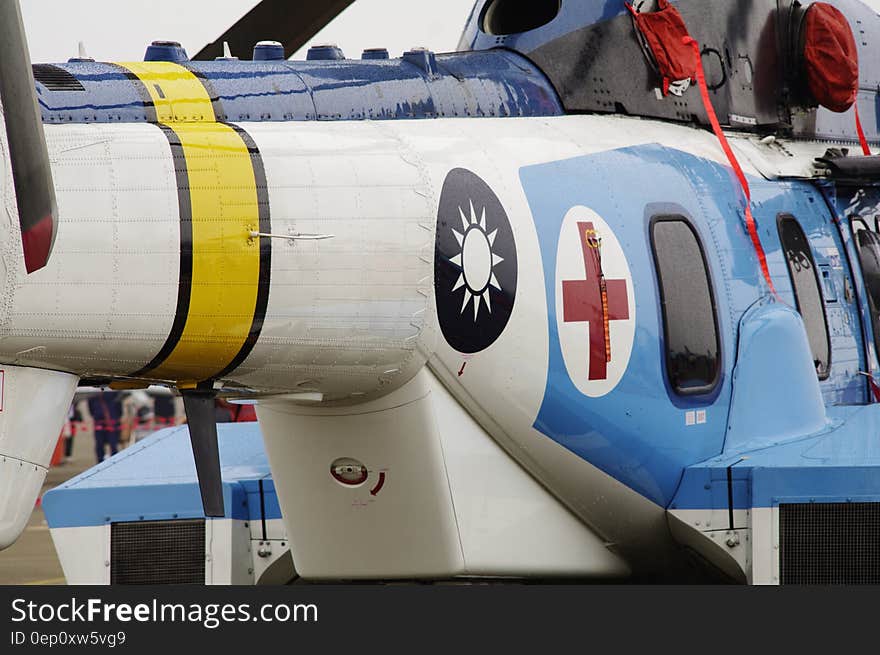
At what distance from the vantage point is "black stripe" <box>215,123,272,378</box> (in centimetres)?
543

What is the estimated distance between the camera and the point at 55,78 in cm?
553

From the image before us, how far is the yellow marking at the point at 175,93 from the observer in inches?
223

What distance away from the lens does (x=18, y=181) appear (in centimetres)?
456

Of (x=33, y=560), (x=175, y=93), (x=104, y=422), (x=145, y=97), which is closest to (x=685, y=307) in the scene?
(x=175, y=93)

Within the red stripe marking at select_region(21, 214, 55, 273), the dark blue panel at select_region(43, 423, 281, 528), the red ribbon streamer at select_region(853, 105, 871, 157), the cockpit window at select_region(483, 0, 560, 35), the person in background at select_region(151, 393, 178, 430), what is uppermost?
the cockpit window at select_region(483, 0, 560, 35)

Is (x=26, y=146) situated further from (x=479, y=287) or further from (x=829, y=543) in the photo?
(x=829, y=543)

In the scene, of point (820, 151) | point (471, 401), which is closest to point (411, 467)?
point (471, 401)

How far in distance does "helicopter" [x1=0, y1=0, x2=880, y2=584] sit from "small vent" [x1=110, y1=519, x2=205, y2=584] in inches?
36.0

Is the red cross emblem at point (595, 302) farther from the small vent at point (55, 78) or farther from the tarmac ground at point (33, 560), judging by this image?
the tarmac ground at point (33, 560)

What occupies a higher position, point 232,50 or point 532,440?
point 232,50

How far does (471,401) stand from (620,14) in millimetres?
2382

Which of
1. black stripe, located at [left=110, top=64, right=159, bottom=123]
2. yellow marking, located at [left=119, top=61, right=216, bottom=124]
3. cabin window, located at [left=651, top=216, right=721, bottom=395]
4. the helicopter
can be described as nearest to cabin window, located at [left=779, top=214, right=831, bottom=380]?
the helicopter

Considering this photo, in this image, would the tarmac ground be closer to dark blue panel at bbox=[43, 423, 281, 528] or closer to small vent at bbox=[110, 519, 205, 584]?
dark blue panel at bbox=[43, 423, 281, 528]

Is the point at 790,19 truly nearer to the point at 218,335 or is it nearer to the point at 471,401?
the point at 471,401
